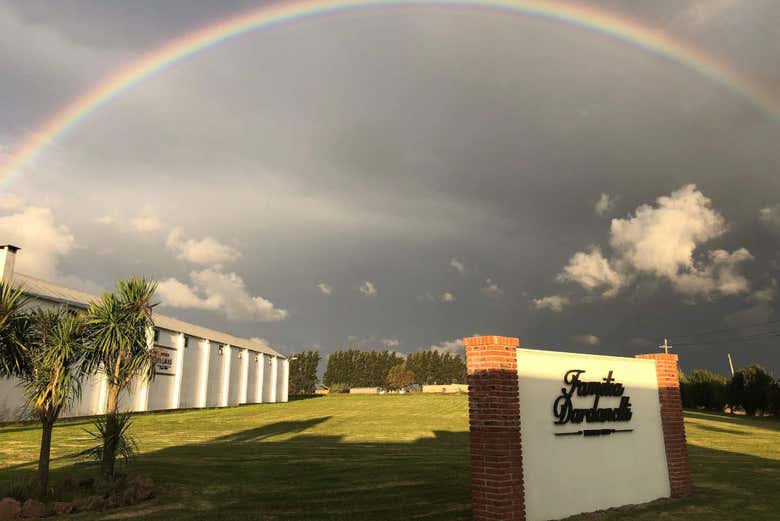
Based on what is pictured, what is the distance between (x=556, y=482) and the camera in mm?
13156

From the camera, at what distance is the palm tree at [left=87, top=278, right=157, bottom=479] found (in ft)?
51.9

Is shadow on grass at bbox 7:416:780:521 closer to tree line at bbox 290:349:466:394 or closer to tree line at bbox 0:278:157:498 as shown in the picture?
tree line at bbox 0:278:157:498

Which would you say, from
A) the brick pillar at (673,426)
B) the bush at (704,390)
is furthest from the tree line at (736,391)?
the brick pillar at (673,426)

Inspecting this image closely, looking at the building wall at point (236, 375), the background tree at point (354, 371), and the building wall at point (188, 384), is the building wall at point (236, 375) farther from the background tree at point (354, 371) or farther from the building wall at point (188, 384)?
the background tree at point (354, 371)

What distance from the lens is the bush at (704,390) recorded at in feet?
234

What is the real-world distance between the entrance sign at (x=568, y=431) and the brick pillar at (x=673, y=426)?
0.10ft

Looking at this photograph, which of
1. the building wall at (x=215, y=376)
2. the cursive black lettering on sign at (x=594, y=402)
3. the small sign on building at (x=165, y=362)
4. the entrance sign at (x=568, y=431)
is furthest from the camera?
the building wall at (x=215, y=376)

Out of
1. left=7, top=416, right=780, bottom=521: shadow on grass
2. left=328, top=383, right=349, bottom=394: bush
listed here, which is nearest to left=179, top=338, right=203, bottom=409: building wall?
left=7, top=416, right=780, bottom=521: shadow on grass

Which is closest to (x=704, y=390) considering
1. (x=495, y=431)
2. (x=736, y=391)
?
(x=736, y=391)

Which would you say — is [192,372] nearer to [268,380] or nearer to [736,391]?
[268,380]

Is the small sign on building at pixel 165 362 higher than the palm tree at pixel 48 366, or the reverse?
the small sign on building at pixel 165 362

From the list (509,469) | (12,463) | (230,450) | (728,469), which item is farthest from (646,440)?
(12,463)

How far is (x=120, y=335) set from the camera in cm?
1584

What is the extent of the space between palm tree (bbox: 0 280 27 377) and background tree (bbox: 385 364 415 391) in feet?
516
